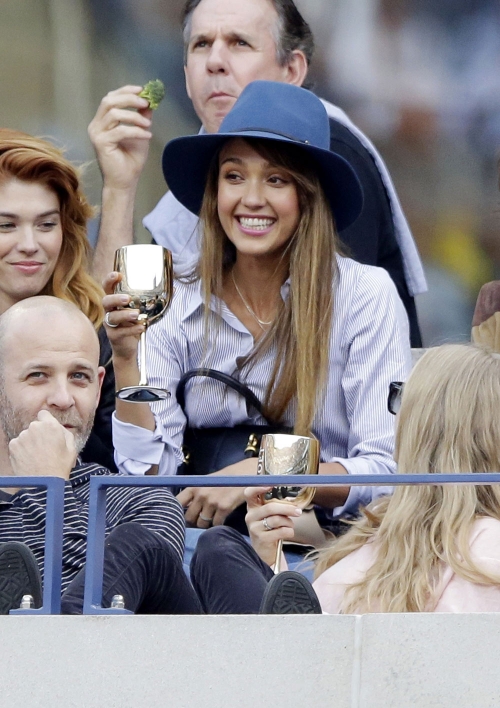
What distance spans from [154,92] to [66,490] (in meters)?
2.24

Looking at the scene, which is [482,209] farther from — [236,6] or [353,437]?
[353,437]

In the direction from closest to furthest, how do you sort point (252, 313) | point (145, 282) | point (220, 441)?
point (145, 282)
point (220, 441)
point (252, 313)

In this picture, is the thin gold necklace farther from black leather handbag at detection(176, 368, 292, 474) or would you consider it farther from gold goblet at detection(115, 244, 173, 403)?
gold goblet at detection(115, 244, 173, 403)

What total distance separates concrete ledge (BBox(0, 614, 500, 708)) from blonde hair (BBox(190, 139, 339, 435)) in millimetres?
1311

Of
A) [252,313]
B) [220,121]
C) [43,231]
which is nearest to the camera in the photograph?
[252,313]

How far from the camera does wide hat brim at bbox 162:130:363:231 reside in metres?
4.57

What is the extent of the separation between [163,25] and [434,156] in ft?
3.35

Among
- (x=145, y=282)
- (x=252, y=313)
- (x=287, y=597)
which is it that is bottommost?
(x=287, y=597)

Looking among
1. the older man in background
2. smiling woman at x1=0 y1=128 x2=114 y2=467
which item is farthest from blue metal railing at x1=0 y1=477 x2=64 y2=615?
the older man in background

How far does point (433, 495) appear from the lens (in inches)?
139

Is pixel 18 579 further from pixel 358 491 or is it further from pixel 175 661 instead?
pixel 358 491

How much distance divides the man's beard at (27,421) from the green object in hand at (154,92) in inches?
79.8

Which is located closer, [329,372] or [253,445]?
[253,445]

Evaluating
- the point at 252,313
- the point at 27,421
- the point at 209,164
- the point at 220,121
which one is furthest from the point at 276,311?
the point at 220,121
